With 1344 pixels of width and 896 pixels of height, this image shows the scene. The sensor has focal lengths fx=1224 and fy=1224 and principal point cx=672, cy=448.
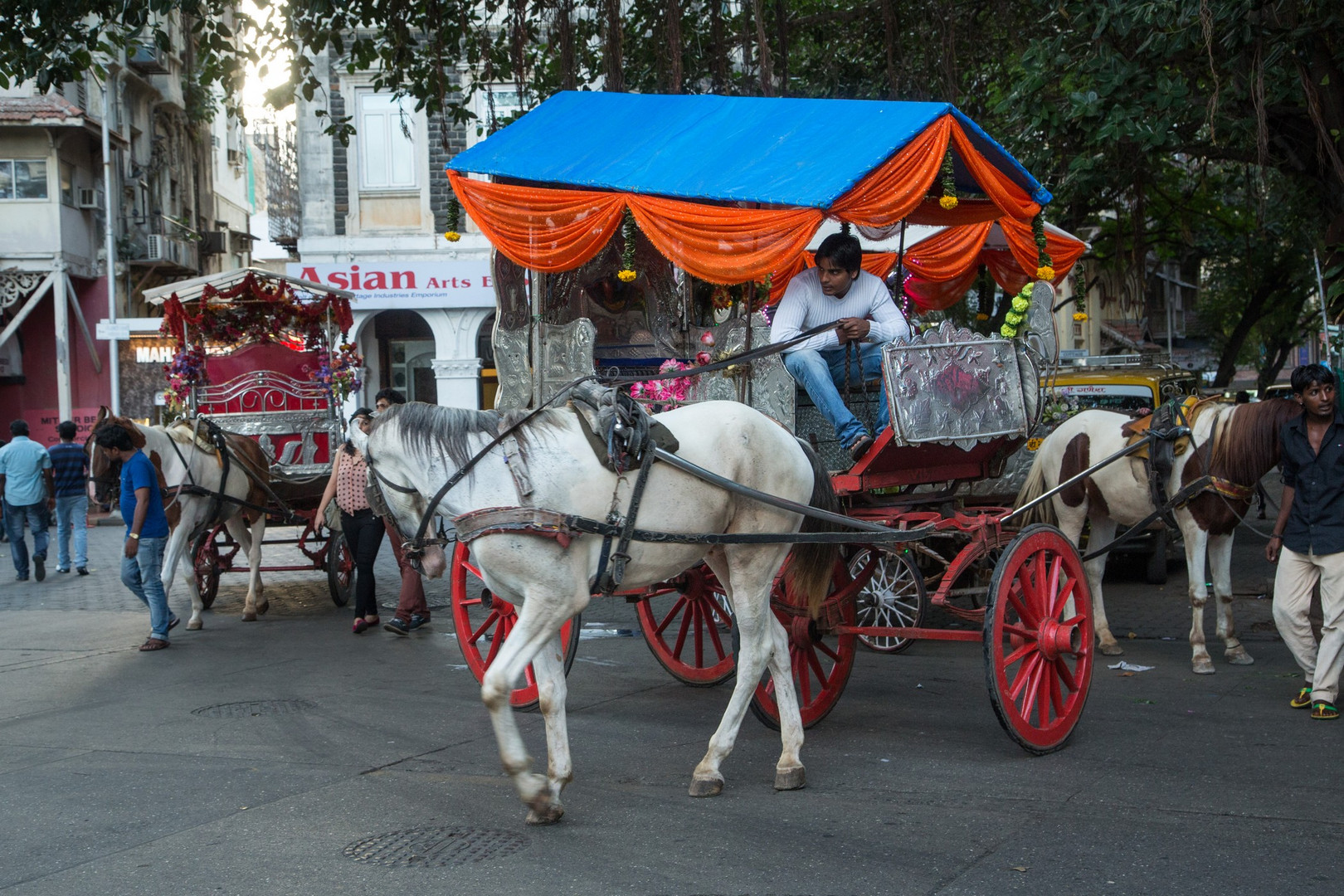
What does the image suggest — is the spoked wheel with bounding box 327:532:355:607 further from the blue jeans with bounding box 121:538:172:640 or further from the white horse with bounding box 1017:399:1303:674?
the white horse with bounding box 1017:399:1303:674

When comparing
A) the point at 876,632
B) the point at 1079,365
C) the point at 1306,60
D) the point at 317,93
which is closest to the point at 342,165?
the point at 317,93

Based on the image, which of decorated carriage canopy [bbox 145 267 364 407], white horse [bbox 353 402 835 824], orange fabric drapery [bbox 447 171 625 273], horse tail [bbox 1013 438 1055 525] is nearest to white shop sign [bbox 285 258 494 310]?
decorated carriage canopy [bbox 145 267 364 407]

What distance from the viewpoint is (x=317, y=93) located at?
912 inches

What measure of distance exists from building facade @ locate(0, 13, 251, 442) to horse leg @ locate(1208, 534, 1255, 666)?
20037 millimetres

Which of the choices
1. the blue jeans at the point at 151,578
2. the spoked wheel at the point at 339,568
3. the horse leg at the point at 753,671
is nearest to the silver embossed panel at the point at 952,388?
the horse leg at the point at 753,671

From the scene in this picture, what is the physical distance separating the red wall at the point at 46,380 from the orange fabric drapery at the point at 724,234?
2112cm

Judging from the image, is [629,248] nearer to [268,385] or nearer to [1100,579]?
[1100,579]

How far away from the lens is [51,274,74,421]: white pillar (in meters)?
23.7

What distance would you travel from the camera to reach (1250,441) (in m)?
7.14

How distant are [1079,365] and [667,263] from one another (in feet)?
19.9

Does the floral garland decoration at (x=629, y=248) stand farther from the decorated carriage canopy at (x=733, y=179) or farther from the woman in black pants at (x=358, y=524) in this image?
the woman in black pants at (x=358, y=524)

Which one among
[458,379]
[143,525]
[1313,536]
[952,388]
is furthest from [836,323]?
[458,379]

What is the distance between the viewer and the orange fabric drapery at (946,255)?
891 centimetres

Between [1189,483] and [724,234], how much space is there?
3.31m
